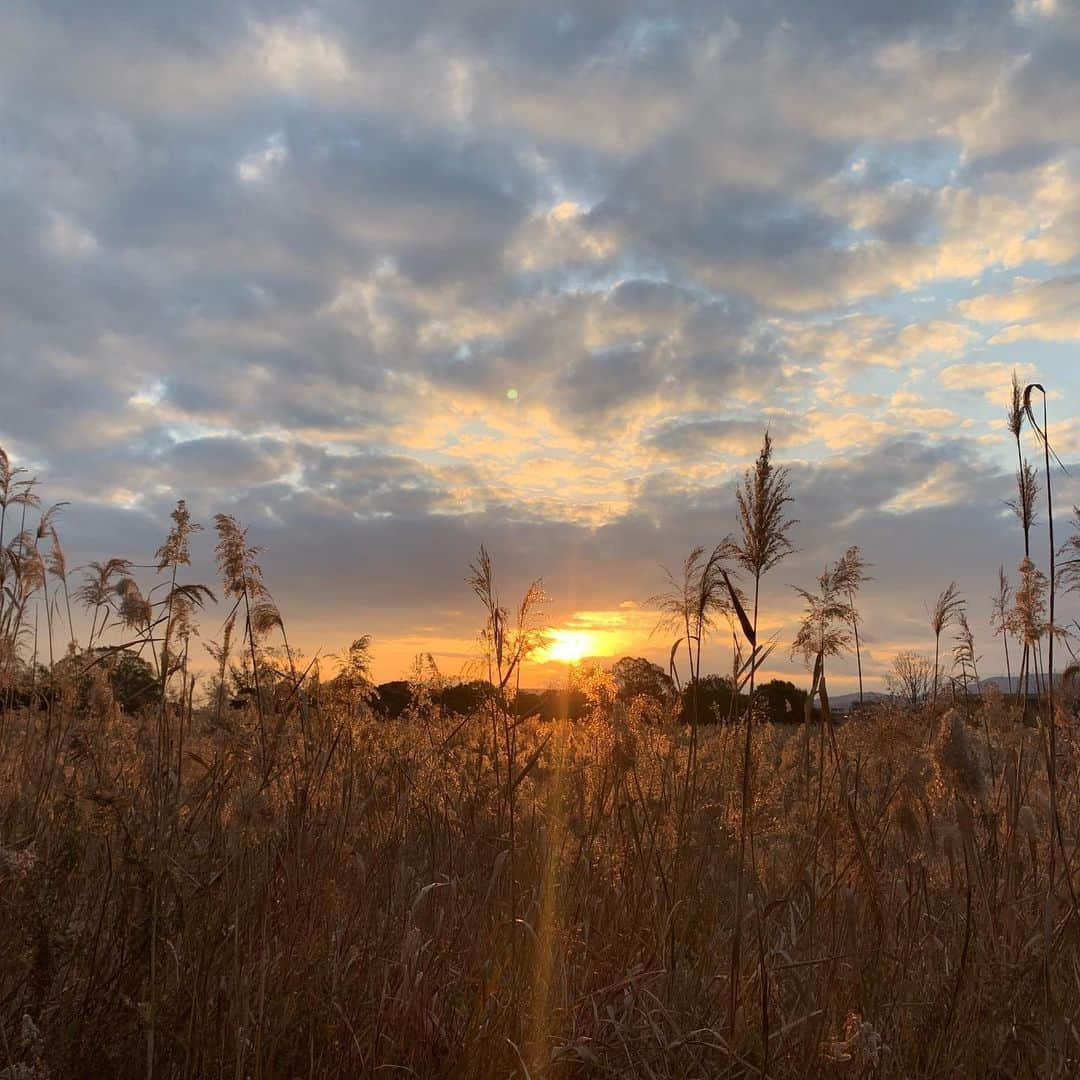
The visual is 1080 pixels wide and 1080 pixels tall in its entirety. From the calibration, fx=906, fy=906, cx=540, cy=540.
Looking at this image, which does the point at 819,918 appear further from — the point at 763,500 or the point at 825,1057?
the point at 763,500

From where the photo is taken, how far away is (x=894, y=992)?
3.41 metres

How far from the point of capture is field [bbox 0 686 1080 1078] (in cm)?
279

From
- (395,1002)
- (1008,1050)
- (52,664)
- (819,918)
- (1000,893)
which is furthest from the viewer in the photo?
(52,664)

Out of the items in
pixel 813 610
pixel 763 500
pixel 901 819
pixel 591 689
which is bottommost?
pixel 901 819

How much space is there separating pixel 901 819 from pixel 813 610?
3.15 ft

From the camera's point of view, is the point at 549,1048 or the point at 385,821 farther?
the point at 385,821

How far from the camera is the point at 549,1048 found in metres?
3.03

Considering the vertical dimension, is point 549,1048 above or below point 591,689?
below

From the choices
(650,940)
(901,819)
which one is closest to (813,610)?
(901,819)

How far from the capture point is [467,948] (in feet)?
11.2

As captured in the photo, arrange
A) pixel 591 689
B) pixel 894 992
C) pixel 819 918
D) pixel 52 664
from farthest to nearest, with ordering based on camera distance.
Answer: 1. pixel 52 664
2. pixel 591 689
3. pixel 819 918
4. pixel 894 992

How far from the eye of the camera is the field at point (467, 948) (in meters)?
2.79

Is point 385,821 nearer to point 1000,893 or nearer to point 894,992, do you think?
point 894,992

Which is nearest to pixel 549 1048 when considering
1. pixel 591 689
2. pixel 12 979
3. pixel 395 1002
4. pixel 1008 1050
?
pixel 395 1002
